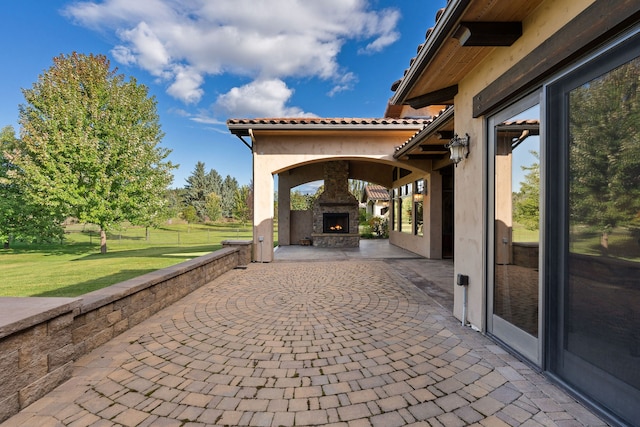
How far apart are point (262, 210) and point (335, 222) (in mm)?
5798

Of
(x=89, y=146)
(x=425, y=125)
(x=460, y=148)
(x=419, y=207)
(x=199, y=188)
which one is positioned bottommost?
(x=419, y=207)

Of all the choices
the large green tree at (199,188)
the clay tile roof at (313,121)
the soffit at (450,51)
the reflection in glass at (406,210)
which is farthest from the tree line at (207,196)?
the soffit at (450,51)

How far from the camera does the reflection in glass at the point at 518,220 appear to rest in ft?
8.89

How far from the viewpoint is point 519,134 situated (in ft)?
9.63

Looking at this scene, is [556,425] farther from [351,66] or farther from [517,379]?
[351,66]

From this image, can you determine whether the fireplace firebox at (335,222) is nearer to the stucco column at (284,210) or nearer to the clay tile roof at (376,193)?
the stucco column at (284,210)

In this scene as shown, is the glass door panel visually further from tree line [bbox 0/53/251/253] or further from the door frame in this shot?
tree line [bbox 0/53/251/253]

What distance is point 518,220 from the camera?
300 centimetres

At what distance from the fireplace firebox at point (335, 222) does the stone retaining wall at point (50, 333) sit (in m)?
10.4

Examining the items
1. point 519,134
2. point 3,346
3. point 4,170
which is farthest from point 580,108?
point 4,170

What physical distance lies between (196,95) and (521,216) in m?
22.9

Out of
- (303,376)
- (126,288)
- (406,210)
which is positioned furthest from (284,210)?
(303,376)

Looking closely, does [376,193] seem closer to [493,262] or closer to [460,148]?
[460,148]

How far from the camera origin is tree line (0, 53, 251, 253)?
39.2 feet
